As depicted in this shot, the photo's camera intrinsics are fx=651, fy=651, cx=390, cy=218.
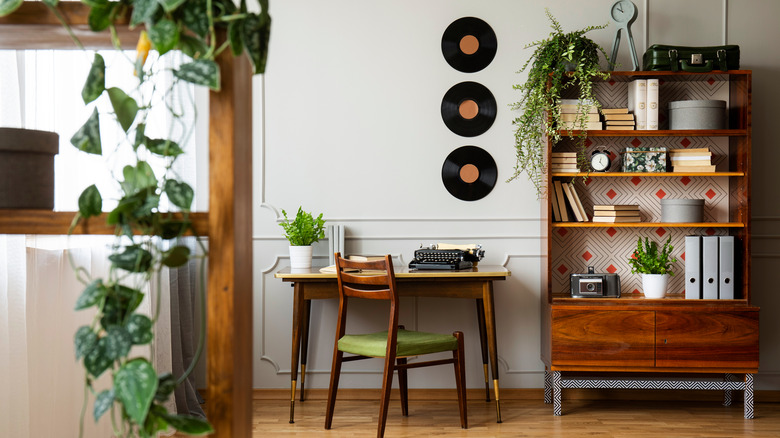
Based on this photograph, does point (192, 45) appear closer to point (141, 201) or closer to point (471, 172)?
point (141, 201)

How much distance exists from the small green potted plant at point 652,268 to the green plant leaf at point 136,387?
318 cm

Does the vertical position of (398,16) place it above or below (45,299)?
above

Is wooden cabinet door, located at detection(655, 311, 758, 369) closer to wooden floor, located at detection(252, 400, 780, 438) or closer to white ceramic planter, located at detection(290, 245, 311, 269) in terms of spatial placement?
wooden floor, located at detection(252, 400, 780, 438)

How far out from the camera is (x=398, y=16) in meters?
3.93

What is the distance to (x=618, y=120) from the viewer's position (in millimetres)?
3646

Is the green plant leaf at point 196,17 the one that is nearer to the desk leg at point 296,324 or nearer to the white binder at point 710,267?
the desk leg at point 296,324

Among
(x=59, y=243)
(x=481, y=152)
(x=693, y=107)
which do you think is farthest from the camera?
(x=481, y=152)

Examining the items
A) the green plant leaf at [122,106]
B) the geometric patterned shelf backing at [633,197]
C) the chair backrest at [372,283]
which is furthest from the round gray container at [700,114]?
the green plant leaf at [122,106]

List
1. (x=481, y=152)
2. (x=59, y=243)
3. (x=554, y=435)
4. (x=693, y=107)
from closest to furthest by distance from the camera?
(x=59, y=243) → (x=554, y=435) → (x=693, y=107) → (x=481, y=152)

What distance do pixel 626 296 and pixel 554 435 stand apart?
3.39 ft

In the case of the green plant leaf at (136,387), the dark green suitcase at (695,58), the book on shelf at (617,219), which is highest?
the dark green suitcase at (695,58)

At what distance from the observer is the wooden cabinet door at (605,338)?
3.42 meters

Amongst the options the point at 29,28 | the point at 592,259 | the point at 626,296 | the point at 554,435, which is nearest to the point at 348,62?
the point at 592,259

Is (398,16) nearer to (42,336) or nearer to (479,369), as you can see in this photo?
(479,369)
